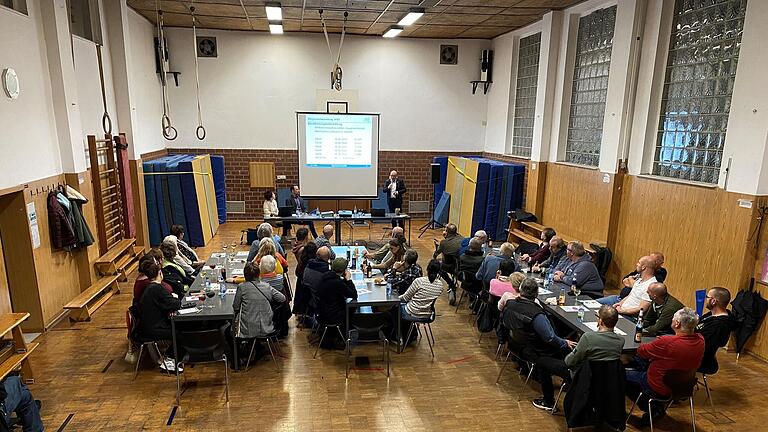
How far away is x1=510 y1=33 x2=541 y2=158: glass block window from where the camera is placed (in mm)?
11562

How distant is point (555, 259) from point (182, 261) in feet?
18.5

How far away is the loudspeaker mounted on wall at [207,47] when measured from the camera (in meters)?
12.4

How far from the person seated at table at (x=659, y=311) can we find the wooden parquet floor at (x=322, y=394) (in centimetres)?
85

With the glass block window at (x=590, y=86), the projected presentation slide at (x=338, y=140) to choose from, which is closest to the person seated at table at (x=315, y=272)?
the projected presentation slide at (x=338, y=140)

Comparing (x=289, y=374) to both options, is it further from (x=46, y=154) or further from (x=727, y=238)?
(x=727, y=238)

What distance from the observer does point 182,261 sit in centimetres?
707

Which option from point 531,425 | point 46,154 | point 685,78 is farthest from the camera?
point 685,78

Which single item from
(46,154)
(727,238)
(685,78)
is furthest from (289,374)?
(685,78)

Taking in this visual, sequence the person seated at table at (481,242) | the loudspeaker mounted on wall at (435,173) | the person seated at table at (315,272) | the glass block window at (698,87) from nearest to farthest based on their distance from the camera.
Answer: the person seated at table at (315,272) < the glass block window at (698,87) < the person seated at table at (481,242) < the loudspeaker mounted on wall at (435,173)

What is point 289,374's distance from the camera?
546 cm

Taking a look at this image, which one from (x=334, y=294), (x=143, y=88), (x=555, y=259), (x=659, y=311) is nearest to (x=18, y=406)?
(x=334, y=294)

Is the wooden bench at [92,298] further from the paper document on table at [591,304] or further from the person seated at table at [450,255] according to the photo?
the paper document on table at [591,304]

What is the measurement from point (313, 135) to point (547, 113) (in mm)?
5125

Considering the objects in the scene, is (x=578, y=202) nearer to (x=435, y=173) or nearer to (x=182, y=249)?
(x=435, y=173)
